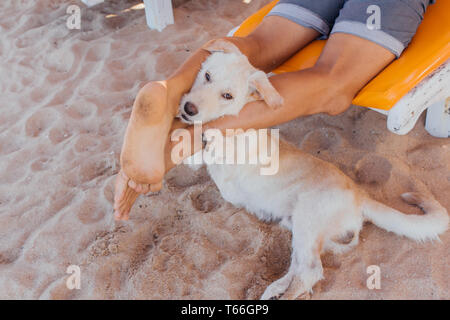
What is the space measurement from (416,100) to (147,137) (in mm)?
1295

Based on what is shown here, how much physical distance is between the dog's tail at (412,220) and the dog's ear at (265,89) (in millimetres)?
670

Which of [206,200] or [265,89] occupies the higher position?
[265,89]

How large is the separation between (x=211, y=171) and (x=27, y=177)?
41.8 inches

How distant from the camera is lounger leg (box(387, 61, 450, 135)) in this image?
181 centimetres

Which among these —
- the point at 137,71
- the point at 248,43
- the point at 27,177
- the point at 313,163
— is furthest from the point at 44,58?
the point at 313,163

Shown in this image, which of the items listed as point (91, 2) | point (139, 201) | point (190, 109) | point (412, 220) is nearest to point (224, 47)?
point (190, 109)

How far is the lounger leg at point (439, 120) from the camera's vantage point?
229cm

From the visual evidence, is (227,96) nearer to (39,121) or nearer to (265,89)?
(265,89)

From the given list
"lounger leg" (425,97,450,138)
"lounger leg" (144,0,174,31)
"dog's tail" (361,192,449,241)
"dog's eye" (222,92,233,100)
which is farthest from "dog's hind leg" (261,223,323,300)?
"lounger leg" (144,0,174,31)

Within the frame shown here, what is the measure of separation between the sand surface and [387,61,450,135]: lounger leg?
0.44m

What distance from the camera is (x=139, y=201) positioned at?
2.03 meters

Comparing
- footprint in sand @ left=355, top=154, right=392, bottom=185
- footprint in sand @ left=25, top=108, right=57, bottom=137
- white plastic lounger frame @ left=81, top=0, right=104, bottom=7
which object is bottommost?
footprint in sand @ left=355, top=154, right=392, bottom=185

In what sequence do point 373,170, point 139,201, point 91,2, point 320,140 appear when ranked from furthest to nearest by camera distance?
point 91,2 < point 320,140 < point 373,170 < point 139,201

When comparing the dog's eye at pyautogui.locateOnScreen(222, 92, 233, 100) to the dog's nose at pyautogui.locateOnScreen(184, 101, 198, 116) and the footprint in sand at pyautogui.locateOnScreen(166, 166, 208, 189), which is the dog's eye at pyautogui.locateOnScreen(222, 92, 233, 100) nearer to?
the dog's nose at pyautogui.locateOnScreen(184, 101, 198, 116)
